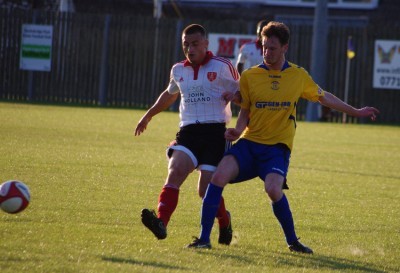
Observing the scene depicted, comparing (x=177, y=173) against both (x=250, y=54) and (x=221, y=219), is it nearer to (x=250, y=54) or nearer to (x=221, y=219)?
(x=221, y=219)

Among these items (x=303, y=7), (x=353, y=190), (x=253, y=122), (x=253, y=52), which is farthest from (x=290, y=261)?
(x=303, y=7)

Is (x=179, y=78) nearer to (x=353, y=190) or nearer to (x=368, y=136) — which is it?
(x=353, y=190)

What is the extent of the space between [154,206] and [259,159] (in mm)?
2267

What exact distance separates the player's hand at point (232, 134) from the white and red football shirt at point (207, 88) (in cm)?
45

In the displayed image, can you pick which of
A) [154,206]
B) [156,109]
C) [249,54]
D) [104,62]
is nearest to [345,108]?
[156,109]

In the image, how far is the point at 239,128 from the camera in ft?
24.2

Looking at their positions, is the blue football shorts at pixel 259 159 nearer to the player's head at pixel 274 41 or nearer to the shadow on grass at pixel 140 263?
the player's head at pixel 274 41

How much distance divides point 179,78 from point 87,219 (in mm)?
1416

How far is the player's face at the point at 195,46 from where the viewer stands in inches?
301

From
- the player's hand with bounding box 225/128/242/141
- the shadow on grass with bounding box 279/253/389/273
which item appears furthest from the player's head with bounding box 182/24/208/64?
the shadow on grass with bounding box 279/253/389/273

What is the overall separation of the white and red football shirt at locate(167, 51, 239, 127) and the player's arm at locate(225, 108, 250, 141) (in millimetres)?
338

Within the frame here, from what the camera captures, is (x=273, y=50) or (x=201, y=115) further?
(x=201, y=115)

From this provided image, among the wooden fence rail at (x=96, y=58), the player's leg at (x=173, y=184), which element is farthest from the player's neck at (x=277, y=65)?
the wooden fence rail at (x=96, y=58)

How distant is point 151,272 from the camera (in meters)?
6.11
